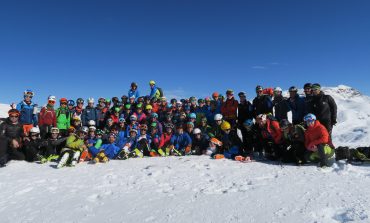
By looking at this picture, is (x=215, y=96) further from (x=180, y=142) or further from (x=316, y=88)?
(x=316, y=88)

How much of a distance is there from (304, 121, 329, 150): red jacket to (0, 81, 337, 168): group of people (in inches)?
1.0

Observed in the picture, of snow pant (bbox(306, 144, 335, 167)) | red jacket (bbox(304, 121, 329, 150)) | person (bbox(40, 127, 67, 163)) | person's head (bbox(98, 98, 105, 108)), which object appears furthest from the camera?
person's head (bbox(98, 98, 105, 108))

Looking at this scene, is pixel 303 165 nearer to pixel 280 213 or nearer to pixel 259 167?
pixel 259 167

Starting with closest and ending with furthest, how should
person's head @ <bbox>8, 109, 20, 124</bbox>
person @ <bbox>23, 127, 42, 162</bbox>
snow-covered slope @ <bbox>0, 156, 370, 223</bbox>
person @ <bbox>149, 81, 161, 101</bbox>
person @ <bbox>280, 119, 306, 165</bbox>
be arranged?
snow-covered slope @ <bbox>0, 156, 370, 223</bbox> < person @ <bbox>280, 119, 306, 165</bbox> < person @ <bbox>23, 127, 42, 162</bbox> < person's head @ <bbox>8, 109, 20, 124</bbox> < person @ <bbox>149, 81, 161, 101</bbox>

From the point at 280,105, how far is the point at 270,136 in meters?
1.95

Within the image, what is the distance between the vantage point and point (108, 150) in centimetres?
988

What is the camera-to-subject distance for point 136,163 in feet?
28.8

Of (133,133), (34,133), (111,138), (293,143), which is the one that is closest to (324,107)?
(293,143)

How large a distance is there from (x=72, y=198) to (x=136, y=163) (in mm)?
2944

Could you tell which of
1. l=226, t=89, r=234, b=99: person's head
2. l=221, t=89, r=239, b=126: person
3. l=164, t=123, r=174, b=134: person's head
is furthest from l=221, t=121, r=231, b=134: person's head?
l=164, t=123, r=174, b=134: person's head

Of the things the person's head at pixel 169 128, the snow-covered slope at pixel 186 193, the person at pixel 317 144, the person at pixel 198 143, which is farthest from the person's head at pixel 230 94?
the person at pixel 317 144

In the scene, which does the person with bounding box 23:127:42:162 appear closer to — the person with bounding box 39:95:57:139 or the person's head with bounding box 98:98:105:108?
the person with bounding box 39:95:57:139

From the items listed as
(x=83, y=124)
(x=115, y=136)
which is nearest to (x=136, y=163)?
(x=115, y=136)

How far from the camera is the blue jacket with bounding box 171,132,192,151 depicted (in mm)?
10484
